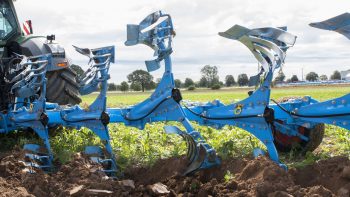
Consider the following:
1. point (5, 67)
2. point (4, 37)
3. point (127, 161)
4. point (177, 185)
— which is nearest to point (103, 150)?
point (127, 161)

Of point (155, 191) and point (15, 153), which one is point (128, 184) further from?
point (15, 153)

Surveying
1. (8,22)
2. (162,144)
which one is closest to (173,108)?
(162,144)

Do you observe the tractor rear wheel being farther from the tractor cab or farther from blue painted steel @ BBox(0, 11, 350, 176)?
the tractor cab

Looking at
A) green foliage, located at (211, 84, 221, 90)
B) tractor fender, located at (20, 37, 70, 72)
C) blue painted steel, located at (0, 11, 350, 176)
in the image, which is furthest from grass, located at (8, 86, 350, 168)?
green foliage, located at (211, 84, 221, 90)

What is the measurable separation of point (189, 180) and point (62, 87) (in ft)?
11.1

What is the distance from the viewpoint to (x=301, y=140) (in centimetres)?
558

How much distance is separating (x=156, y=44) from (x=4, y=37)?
3.63 m

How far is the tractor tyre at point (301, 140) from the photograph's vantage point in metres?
5.49

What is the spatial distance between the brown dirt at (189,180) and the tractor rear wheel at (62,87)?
1965mm

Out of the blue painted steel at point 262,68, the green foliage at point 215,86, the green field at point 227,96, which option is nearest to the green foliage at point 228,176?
the blue painted steel at point 262,68

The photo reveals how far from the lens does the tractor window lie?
25.4ft

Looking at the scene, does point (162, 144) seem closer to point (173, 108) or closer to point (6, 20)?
point (173, 108)

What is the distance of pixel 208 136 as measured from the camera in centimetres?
684

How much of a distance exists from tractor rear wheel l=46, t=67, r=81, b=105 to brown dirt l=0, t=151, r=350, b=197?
1.97 metres
